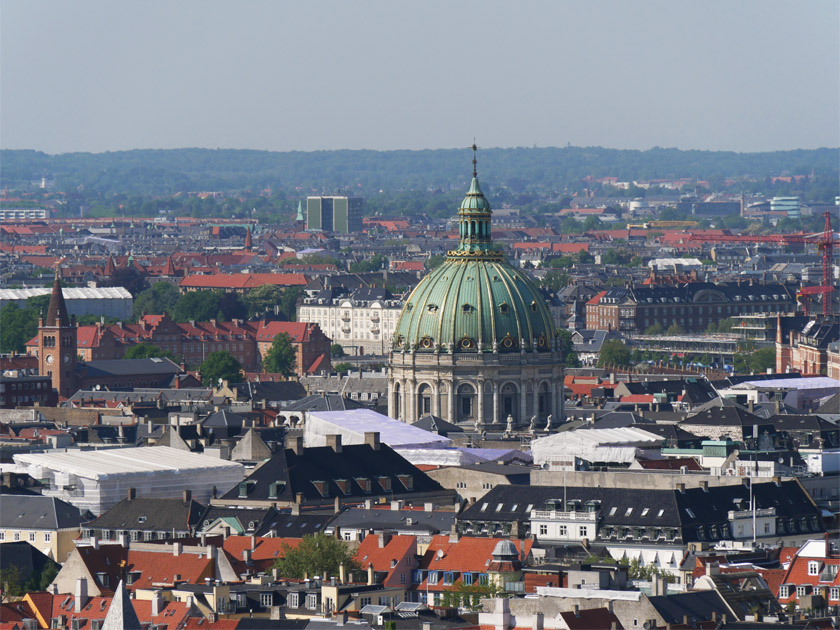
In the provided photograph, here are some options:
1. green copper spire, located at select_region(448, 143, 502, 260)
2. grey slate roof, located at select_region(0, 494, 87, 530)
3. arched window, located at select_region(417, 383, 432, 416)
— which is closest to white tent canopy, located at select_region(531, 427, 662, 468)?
arched window, located at select_region(417, 383, 432, 416)

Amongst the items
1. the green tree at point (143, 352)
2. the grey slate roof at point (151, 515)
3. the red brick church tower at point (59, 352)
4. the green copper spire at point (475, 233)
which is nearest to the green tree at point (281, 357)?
the green tree at point (143, 352)

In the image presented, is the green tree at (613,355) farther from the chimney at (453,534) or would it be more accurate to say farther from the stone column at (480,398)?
the chimney at (453,534)

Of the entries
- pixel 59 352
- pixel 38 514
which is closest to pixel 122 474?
pixel 38 514

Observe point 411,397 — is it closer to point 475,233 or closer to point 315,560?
point 475,233

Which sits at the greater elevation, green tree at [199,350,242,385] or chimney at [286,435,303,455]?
chimney at [286,435,303,455]

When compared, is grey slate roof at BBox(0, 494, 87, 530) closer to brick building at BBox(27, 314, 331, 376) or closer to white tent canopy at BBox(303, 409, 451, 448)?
white tent canopy at BBox(303, 409, 451, 448)

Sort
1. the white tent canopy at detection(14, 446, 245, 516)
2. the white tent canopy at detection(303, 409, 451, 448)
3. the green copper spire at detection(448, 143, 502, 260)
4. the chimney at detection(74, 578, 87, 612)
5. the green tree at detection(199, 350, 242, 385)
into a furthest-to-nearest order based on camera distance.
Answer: the green tree at detection(199, 350, 242, 385) → the green copper spire at detection(448, 143, 502, 260) → the white tent canopy at detection(303, 409, 451, 448) → the white tent canopy at detection(14, 446, 245, 516) → the chimney at detection(74, 578, 87, 612)
